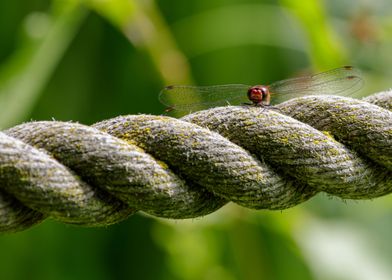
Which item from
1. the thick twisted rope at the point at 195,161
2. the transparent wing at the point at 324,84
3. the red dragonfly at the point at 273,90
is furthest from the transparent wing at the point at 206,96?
the thick twisted rope at the point at 195,161

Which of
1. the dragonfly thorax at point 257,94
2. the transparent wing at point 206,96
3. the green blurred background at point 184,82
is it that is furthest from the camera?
the green blurred background at point 184,82

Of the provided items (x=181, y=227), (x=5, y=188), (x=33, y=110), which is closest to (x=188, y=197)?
(x=5, y=188)

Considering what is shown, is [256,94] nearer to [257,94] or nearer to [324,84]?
[257,94]

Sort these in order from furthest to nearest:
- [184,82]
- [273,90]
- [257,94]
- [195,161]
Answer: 1. [184,82]
2. [273,90]
3. [257,94]
4. [195,161]

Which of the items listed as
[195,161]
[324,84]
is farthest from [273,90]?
[195,161]

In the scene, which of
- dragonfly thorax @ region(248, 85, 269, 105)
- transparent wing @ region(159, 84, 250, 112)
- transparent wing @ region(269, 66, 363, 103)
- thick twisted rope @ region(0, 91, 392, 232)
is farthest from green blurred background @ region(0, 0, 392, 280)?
thick twisted rope @ region(0, 91, 392, 232)

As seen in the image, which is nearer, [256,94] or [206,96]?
[256,94]

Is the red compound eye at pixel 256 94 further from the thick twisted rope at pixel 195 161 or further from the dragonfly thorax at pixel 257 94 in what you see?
the thick twisted rope at pixel 195 161
